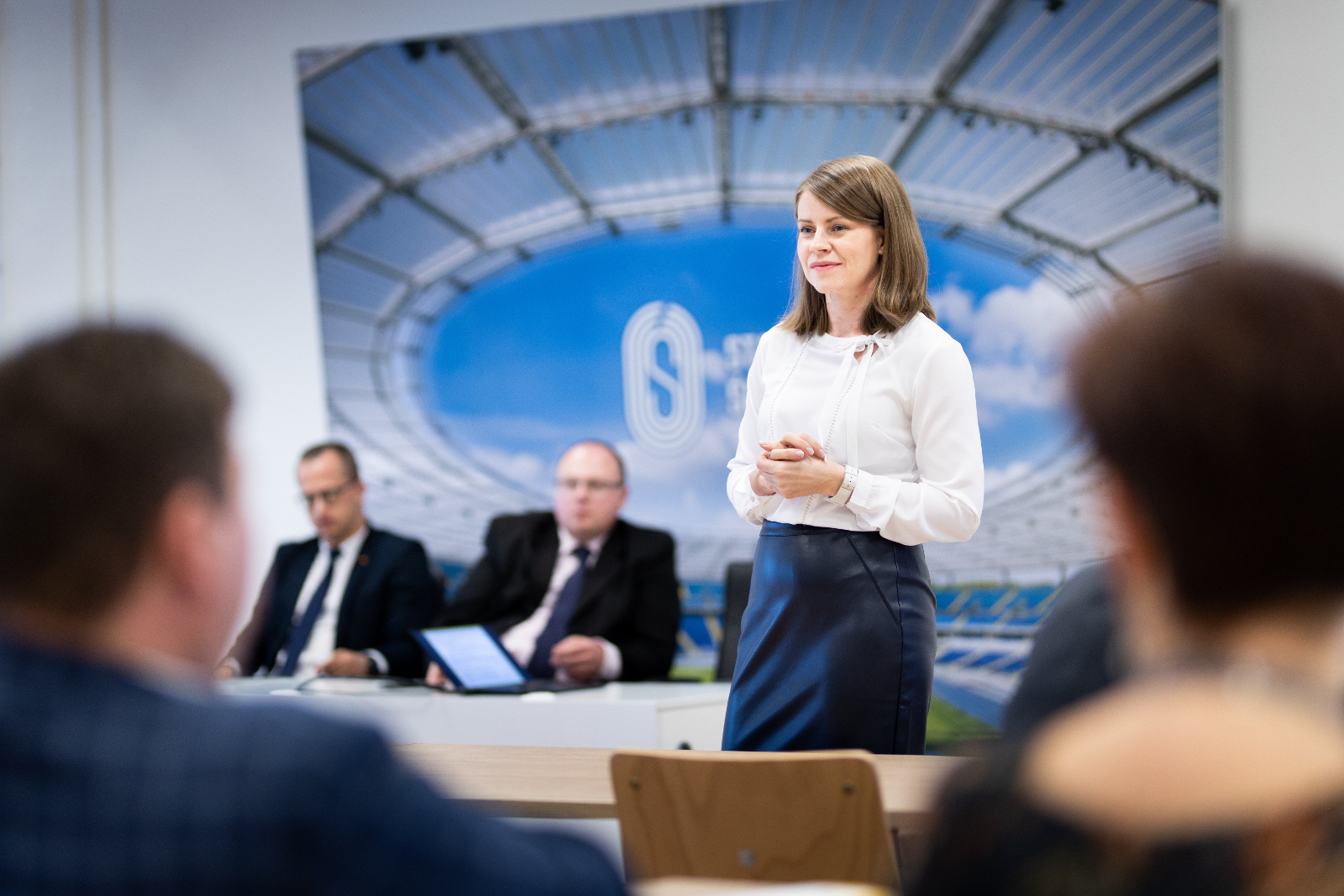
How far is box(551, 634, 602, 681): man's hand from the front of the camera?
381 centimetres

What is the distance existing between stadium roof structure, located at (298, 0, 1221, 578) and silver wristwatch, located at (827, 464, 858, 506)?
2.15 meters

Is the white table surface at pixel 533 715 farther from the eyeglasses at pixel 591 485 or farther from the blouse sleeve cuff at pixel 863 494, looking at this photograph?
the blouse sleeve cuff at pixel 863 494

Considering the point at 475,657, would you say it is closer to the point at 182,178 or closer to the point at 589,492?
the point at 589,492

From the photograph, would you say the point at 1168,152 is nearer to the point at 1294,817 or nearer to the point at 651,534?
the point at 651,534

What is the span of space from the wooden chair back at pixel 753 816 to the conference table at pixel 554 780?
0.20 ft

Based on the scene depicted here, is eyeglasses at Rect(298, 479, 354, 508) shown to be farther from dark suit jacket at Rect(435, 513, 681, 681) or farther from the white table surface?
the white table surface

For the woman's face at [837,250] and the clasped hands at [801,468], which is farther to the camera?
the woman's face at [837,250]

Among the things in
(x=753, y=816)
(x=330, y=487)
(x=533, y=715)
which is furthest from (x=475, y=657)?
(x=753, y=816)

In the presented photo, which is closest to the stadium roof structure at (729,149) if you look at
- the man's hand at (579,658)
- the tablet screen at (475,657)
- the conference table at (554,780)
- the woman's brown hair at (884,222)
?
the man's hand at (579,658)

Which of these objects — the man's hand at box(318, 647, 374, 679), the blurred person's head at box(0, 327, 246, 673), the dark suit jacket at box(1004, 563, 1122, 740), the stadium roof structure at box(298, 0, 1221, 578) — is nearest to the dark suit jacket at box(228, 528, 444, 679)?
the man's hand at box(318, 647, 374, 679)

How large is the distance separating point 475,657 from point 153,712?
2644mm

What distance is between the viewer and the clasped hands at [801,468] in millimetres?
2281

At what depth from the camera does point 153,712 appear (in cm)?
79

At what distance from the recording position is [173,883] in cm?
76
